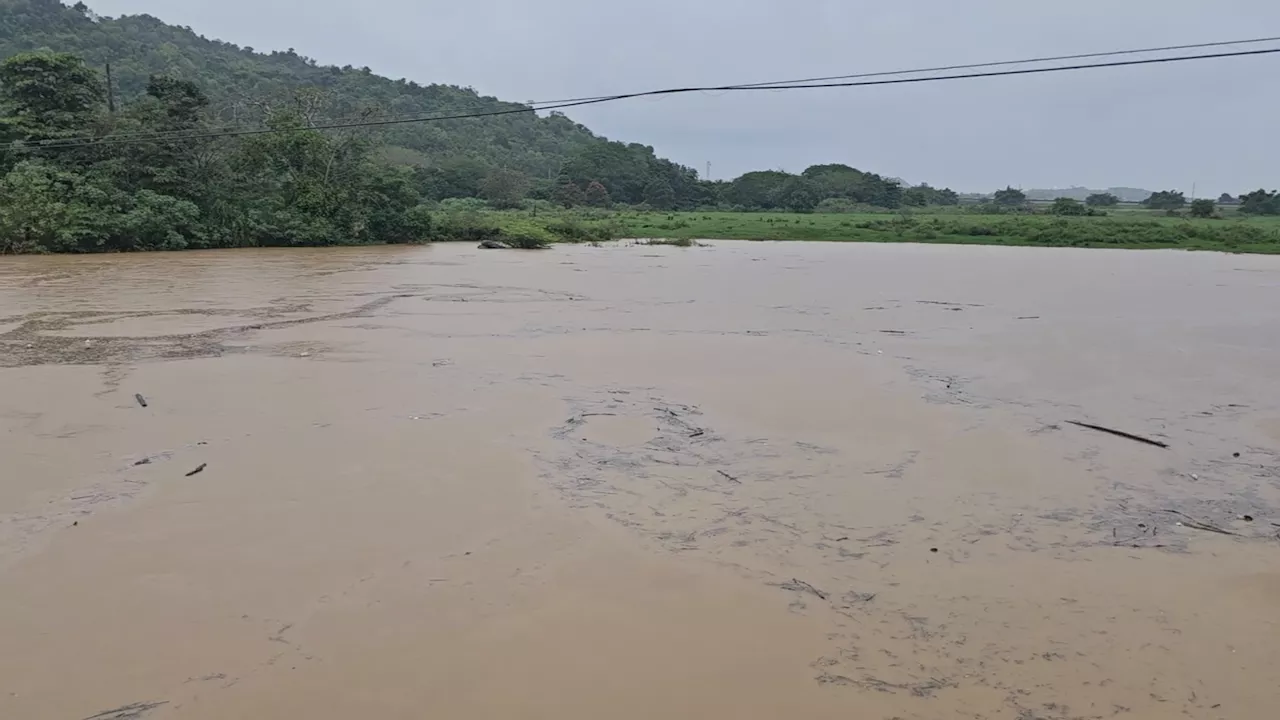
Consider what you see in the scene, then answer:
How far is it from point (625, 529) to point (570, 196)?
179ft

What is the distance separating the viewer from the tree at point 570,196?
57.0m

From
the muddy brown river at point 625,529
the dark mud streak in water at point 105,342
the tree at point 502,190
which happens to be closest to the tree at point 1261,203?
the tree at point 502,190

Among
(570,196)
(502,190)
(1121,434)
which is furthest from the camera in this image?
(570,196)

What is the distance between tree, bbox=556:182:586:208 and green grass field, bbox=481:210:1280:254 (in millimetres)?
10823

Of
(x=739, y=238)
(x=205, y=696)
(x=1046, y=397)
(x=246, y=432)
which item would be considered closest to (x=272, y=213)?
(x=739, y=238)

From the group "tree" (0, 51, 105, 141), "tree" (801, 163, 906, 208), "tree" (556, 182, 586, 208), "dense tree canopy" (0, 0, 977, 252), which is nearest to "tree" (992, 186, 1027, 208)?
"tree" (801, 163, 906, 208)

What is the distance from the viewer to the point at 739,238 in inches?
1543

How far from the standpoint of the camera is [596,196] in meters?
59.4

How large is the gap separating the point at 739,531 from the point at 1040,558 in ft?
5.03

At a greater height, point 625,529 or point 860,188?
→ point 860,188

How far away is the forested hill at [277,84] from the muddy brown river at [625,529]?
2343cm

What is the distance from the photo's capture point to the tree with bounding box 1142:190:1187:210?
Result: 55344 millimetres

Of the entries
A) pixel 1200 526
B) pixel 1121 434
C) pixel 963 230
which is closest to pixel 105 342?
pixel 1121 434

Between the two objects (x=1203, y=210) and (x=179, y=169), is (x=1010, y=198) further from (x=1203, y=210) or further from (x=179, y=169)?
(x=179, y=169)
